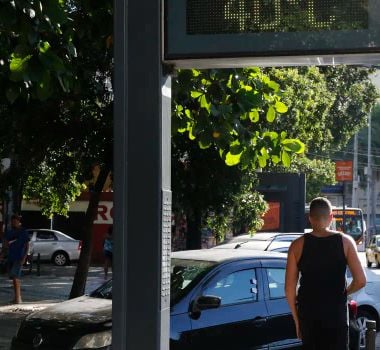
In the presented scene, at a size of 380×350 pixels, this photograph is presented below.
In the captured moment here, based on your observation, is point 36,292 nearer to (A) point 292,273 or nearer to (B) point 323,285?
(A) point 292,273

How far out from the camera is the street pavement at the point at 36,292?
41.0 ft

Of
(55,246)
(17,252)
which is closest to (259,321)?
(17,252)

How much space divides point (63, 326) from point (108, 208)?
24103 millimetres

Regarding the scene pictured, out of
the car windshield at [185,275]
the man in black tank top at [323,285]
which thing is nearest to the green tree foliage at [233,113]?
the car windshield at [185,275]

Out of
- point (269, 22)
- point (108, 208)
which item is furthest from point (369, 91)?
point (269, 22)

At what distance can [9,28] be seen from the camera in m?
6.17

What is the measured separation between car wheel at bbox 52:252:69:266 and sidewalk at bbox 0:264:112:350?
1.11ft

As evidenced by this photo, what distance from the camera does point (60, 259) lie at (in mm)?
30359

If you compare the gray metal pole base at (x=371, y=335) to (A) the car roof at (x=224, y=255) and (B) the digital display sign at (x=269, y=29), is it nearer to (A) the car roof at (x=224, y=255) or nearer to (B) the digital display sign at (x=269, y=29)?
(A) the car roof at (x=224, y=255)

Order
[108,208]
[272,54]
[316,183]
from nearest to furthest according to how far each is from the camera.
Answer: [272,54] → [108,208] → [316,183]

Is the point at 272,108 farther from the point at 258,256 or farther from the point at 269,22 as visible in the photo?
the point at 269,22

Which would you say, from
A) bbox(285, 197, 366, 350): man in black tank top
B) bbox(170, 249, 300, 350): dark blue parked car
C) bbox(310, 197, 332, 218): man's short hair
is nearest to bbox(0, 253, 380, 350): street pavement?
bbox(170, 249, 300, 350): dark blue parked car

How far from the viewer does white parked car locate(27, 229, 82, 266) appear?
98.5ft

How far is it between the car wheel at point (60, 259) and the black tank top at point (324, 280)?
2537 centimetres
